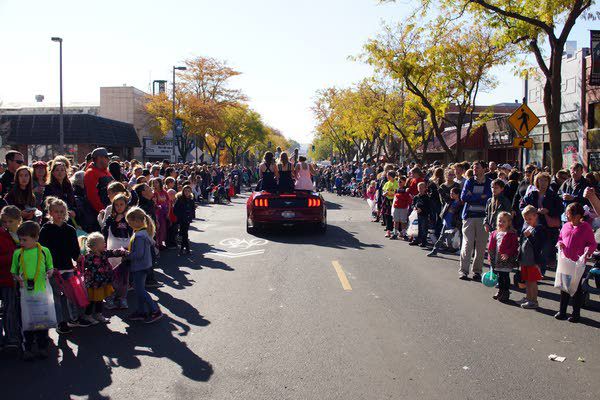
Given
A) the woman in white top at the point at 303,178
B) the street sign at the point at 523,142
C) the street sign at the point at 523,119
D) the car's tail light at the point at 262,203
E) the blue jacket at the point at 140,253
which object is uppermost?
the street sign at the point at 523,119

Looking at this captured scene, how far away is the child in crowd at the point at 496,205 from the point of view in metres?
8.98

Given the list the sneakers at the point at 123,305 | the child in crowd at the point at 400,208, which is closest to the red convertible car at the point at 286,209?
the child in crowd at the point at 400,208

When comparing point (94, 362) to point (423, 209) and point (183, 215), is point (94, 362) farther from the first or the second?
point (423, 209)

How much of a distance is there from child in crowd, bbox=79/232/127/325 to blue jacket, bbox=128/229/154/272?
293 millimetres

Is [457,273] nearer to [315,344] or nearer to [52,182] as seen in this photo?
[315,344]

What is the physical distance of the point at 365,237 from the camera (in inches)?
601

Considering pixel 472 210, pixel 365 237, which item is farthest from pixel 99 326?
pixel 365 237

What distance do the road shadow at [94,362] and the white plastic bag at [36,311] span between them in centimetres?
34

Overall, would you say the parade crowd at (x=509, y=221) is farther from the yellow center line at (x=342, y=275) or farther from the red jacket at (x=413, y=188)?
the yellow center line at (x=342, y=275)

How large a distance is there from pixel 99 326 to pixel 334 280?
3.87 metres

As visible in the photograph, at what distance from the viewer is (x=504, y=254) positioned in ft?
26.3

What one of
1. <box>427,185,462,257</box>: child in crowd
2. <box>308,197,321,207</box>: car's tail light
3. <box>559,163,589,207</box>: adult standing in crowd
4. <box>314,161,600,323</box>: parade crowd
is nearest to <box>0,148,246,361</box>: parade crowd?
<box>314,161,600,323</box>: parade crowd

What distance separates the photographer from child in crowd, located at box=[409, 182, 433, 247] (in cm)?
1330

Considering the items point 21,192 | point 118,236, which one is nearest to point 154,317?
point 118,236
